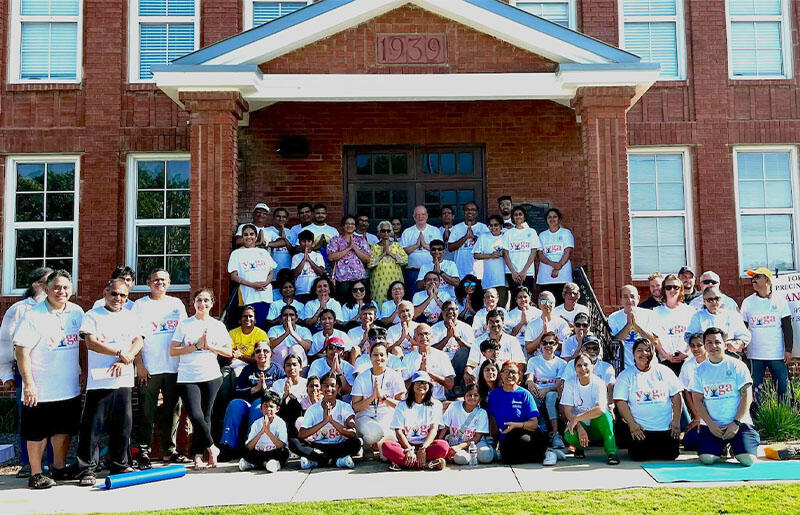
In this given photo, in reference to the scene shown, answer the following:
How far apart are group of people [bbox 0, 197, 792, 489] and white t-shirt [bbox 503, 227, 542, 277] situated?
95 centimetres

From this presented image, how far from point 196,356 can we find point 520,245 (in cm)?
425

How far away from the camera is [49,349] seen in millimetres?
7367

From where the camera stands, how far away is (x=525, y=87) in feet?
33.9

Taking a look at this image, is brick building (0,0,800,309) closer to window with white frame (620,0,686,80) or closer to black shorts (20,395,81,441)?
window with white frame (620,0,686,80)

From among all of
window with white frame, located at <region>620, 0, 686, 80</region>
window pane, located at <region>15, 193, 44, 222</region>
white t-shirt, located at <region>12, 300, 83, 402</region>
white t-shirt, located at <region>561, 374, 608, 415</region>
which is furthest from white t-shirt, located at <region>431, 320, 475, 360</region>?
window pane, located at <region>15, 193, 44, 222</region>

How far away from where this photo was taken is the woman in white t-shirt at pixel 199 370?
788 cm

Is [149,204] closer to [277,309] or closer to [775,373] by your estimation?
[277,309]

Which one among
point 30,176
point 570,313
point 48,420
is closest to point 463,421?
point 570,313

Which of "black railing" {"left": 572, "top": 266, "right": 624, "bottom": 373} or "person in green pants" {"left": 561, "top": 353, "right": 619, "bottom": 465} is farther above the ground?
"black railing" {"left": 572, "top": 266, "right": 624, "bottom": 373}

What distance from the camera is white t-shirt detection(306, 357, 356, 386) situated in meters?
8.63

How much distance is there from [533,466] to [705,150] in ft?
22.9

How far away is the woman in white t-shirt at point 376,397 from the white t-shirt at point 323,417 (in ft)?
0.48

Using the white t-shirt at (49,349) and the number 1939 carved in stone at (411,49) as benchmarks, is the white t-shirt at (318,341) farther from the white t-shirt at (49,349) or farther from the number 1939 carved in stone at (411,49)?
the number 1939 carved in stone at (411,49)

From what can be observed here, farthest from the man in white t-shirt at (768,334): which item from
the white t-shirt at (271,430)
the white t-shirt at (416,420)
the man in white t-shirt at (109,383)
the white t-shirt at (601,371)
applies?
the man in white t-shirt at (109,383)
